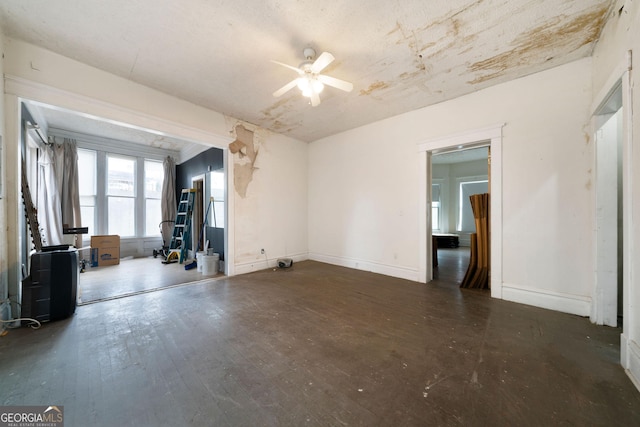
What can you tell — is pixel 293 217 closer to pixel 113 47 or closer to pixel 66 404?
pixel 113 47

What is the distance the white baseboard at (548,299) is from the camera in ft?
8.50

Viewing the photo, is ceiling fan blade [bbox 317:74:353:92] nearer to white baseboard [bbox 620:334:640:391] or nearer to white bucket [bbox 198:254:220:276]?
white baseboard [bbox 620:334:640:391]

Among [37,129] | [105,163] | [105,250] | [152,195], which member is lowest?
[105,250]

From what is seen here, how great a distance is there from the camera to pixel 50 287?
2.48 meters

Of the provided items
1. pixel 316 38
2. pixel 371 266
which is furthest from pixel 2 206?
pixel 371 266

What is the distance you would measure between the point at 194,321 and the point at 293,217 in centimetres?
324

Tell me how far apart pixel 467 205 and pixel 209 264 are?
8306 mm

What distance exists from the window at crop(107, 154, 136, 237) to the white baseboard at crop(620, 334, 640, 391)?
859cm

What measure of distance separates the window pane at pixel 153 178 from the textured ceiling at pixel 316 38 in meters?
4.13

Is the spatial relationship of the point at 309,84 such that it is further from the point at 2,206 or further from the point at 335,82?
the point at 2,206

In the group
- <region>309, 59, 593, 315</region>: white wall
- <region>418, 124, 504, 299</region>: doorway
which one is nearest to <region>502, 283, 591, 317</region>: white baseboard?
<region>309, 59, 593, 315</region>: white wall

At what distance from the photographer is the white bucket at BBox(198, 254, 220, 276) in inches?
172

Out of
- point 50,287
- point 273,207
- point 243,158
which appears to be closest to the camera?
point 50,287

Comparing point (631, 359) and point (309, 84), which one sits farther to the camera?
point (309, 84)
